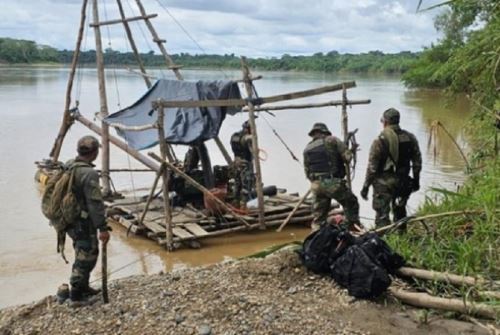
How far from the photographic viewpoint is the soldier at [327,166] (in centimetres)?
811

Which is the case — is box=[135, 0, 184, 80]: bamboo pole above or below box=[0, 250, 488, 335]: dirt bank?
above

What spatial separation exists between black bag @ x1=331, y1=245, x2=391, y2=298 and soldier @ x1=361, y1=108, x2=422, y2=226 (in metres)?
2.44

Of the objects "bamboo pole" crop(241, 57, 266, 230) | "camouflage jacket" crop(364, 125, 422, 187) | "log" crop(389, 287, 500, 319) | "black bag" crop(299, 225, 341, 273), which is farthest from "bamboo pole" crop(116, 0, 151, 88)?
"log" crop(389, 287, 500, 319)

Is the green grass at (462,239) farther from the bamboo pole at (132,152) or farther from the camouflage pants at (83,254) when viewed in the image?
the bamboo pole at (132,152)

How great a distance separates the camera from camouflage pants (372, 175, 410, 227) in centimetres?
764

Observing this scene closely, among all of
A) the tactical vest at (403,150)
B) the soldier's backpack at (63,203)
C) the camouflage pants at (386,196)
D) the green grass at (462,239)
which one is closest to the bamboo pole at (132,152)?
the camouflage pants at (386,196)

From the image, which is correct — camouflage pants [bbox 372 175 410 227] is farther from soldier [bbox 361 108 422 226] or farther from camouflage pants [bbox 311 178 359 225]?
camouflage pants [bbox 311 178 359 225]

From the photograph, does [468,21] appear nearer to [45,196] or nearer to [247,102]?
[247,102]

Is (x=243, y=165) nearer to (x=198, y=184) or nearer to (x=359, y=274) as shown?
(x=198, y=184)

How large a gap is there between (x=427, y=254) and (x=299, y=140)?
54.9ft

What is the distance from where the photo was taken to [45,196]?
5641mm

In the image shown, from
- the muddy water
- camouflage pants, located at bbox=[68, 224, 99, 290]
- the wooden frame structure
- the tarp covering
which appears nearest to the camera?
camouflage pants, located at bbox=[68, 224, 99, 290]

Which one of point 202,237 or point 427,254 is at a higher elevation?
point 427,254

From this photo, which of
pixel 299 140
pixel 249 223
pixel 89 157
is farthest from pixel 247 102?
pixel 299 140
